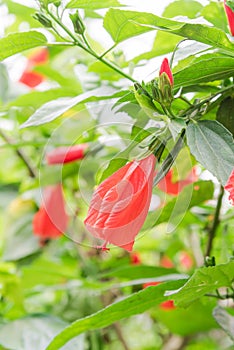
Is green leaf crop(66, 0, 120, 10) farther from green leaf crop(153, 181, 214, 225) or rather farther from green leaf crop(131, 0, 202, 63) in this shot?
green leaf crop(153, 181, 214, 225)

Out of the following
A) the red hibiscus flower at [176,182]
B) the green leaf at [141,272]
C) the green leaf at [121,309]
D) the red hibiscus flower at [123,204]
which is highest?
the red hibiscus flower at [123,204]

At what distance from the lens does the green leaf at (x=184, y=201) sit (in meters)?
0.68

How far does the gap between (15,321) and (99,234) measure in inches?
18.2

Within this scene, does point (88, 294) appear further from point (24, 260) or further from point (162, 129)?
point (162, 129)

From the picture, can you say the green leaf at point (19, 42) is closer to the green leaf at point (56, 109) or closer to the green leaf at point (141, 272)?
the green leaf at point (56, 109)

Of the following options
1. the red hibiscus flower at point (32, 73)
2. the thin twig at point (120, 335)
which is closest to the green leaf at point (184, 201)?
the thin twig at point (120, 335)

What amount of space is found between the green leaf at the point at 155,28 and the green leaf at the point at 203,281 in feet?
0.62

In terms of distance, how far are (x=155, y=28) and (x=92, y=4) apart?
0.37 feet

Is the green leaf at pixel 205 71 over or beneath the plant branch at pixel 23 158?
over

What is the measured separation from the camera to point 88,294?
122 cm

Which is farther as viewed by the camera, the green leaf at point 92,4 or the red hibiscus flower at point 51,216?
the red hibiscus flower at point 51,216

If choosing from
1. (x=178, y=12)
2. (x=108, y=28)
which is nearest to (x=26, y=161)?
(x=178, y=12)

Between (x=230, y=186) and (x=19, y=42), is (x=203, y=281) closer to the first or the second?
(x=230, y=186)

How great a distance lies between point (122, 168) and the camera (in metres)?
0.54
